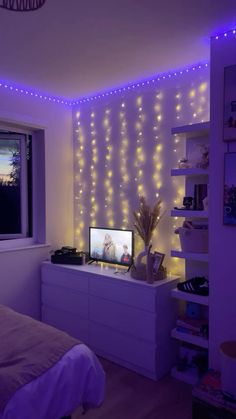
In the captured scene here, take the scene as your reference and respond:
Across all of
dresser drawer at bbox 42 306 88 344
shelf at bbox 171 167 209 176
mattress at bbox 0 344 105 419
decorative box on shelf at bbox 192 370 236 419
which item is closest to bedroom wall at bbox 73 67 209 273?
shelf at bbox 171 167 209 176

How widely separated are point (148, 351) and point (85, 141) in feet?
7.37

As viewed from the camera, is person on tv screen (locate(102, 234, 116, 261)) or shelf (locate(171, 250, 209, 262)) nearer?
shelf (locate(171, 250, 209, 262))

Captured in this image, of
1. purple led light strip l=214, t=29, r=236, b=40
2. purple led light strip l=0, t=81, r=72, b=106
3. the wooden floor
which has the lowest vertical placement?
the wooden floor

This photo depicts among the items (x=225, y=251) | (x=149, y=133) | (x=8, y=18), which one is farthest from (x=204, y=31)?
(x=225, y=251)

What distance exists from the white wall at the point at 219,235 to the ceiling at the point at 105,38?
0.19 metres

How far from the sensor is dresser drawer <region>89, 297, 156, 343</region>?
267 cm

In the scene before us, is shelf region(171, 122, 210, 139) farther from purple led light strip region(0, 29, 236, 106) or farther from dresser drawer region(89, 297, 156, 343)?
dresser drawer region(89, 297, 156, 343)

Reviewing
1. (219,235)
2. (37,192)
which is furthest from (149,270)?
(37,192)

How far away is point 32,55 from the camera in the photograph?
2.61m

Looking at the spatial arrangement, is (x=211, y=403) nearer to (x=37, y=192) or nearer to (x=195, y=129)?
(x=195, y=129)

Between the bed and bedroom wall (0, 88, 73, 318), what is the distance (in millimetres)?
A: 1380

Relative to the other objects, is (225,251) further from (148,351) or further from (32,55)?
(32,55)

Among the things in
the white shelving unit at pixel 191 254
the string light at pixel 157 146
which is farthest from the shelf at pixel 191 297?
the string light at pixel 157 146

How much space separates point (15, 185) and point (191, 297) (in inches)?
85.5
